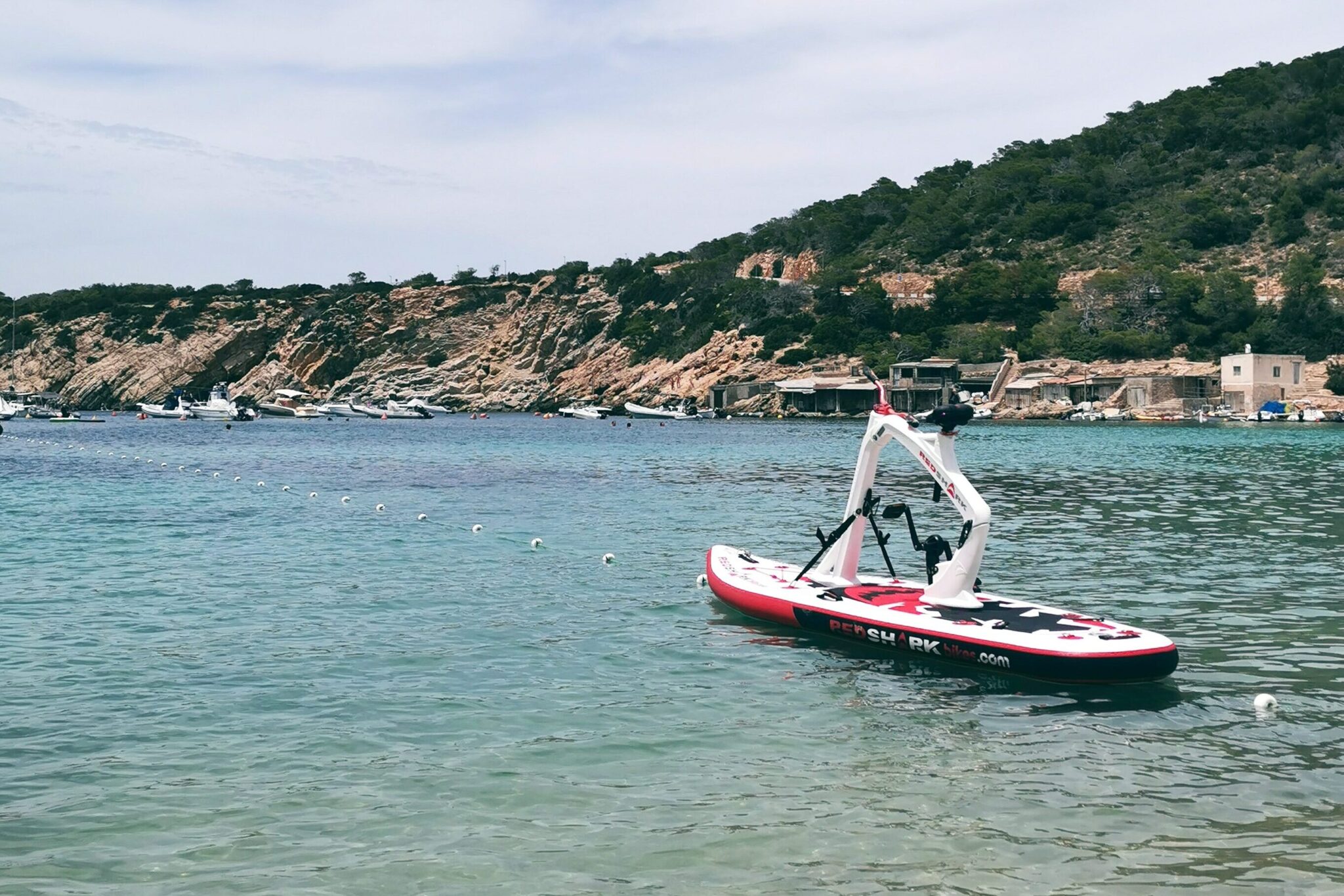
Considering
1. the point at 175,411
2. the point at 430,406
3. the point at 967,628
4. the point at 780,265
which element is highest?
the point at 780,265

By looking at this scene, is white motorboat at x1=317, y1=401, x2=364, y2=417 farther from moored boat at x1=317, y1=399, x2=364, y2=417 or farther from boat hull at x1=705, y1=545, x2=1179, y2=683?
boat hull at x1=705, y1=545, x2=1179, y2=683

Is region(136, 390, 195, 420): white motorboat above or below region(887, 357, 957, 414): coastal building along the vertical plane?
below

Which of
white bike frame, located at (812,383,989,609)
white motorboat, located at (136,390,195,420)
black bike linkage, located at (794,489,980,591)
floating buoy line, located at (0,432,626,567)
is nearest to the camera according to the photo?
white bike frame, located at (812,383,989,609)

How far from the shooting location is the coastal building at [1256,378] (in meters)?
111

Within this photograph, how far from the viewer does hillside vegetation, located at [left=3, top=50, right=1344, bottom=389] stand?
413 feet

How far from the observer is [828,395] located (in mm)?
128375

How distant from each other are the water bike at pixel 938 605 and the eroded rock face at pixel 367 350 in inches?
5596

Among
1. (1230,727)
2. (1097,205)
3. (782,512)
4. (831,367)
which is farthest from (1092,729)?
(1097,205)

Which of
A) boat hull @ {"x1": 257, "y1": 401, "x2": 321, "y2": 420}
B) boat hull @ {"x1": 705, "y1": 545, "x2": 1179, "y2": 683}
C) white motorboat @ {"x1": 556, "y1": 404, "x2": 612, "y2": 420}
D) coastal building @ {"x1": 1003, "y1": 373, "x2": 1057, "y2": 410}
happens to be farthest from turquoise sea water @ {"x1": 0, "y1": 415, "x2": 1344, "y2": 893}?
boat hull @ {"x1": 257, "y1": 401, "x2": 321, "y2": 420}

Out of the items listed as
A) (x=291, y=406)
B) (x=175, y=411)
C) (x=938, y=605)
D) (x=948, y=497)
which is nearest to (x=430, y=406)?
(x=291, y=406)

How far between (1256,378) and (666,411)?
2328 inches

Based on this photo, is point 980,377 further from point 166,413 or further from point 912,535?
A: point 912,535

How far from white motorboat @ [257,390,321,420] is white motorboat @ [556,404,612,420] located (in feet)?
107

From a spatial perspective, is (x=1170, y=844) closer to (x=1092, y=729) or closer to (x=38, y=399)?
(x=1092, y=729)
